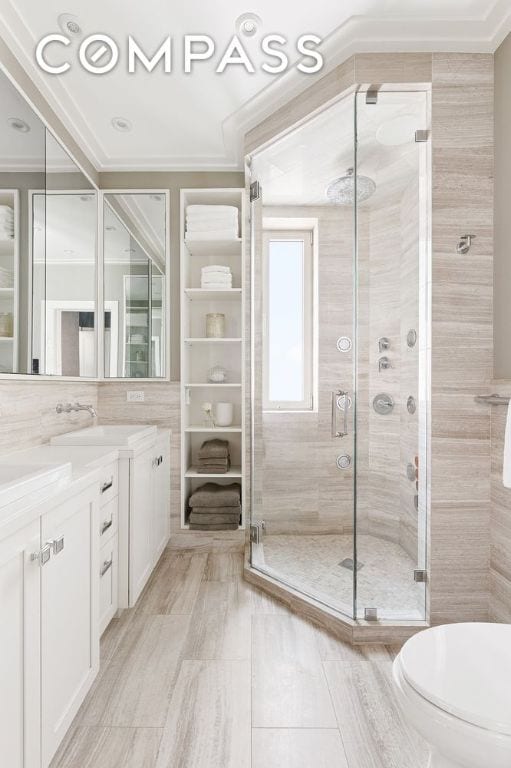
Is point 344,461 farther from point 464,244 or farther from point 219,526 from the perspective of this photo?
point 464,244

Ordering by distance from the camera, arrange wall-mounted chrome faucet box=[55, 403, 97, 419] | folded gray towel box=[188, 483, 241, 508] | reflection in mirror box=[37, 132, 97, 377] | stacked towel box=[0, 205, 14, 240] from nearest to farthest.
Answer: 1. stacked towel box=[0, 205, 14, 240]
2. reflection in mirror box=[37, 132, 97, 377]
3. wall-mounted chrome faucet box=[55, 403, 97, 419]
4. folded gray towel box=[188, 483, 241, 508]

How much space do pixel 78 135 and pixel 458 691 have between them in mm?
3180

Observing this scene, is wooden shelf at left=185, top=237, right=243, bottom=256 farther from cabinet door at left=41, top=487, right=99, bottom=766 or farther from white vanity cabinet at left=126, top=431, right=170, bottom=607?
cabinet door at left=41, top=487, right=99, bottom=766

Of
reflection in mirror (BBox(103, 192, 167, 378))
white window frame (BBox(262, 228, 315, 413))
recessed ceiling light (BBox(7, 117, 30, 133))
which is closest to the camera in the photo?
recessed ceiling light (BBox(7, 117, 30, 133))

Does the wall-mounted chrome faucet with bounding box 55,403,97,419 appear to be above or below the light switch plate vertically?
below

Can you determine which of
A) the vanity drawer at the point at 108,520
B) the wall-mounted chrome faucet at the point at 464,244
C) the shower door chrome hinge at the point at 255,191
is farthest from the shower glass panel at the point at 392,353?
the vanity drawer at the point at 108,520

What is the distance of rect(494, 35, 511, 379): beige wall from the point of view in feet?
6.08

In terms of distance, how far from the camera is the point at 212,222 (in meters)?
3.05

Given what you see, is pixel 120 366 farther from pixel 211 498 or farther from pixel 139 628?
pixel 139 628

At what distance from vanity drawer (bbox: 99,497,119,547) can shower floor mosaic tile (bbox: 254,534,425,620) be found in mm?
893

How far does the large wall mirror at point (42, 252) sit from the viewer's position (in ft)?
6.52

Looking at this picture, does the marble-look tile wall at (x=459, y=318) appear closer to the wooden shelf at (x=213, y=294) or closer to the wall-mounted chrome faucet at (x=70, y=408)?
the wooden shelf at (x=213, y=294)

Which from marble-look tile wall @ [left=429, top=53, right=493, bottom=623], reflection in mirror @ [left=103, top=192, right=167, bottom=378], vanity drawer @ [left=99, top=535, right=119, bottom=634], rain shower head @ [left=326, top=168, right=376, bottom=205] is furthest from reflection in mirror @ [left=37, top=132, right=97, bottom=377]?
marble-look tile wall @ [left=429, top=53, right=493, bottom=623]

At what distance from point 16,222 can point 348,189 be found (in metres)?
1.64
